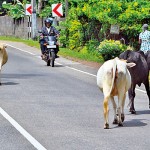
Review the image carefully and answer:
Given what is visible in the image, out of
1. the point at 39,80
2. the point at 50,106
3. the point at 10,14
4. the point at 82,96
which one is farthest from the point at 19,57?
the point at 10,14

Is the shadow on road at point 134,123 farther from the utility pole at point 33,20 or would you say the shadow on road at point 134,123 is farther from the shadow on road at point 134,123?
the utility pole at point 33,20

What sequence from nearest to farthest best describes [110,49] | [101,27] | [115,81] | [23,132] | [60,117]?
[23,132] < [115,81] < [60,117] < [110,49] < [101,27]

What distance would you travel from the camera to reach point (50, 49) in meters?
29.9

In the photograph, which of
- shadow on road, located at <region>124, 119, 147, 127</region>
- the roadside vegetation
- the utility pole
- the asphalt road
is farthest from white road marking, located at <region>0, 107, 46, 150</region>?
the utility pole

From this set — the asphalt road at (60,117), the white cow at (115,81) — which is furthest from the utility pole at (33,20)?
the white cow at (115,81)

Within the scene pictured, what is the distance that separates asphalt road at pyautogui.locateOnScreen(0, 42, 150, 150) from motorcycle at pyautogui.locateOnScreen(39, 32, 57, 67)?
13.7ft

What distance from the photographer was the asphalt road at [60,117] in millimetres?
11445

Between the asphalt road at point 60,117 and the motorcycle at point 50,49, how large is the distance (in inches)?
165

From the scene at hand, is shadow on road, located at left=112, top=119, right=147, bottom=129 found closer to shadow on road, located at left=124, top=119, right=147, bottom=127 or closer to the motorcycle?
shadow on road, located at left=124, top=119, right=147, bottom=127

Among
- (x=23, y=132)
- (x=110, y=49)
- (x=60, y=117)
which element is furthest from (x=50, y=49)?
(x=23, y=132)

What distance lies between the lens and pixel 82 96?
18703 millimetres

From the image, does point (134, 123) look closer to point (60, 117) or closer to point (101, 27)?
point (60, 117)

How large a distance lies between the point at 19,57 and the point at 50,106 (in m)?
19.7

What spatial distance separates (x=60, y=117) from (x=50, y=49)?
15.4 m
